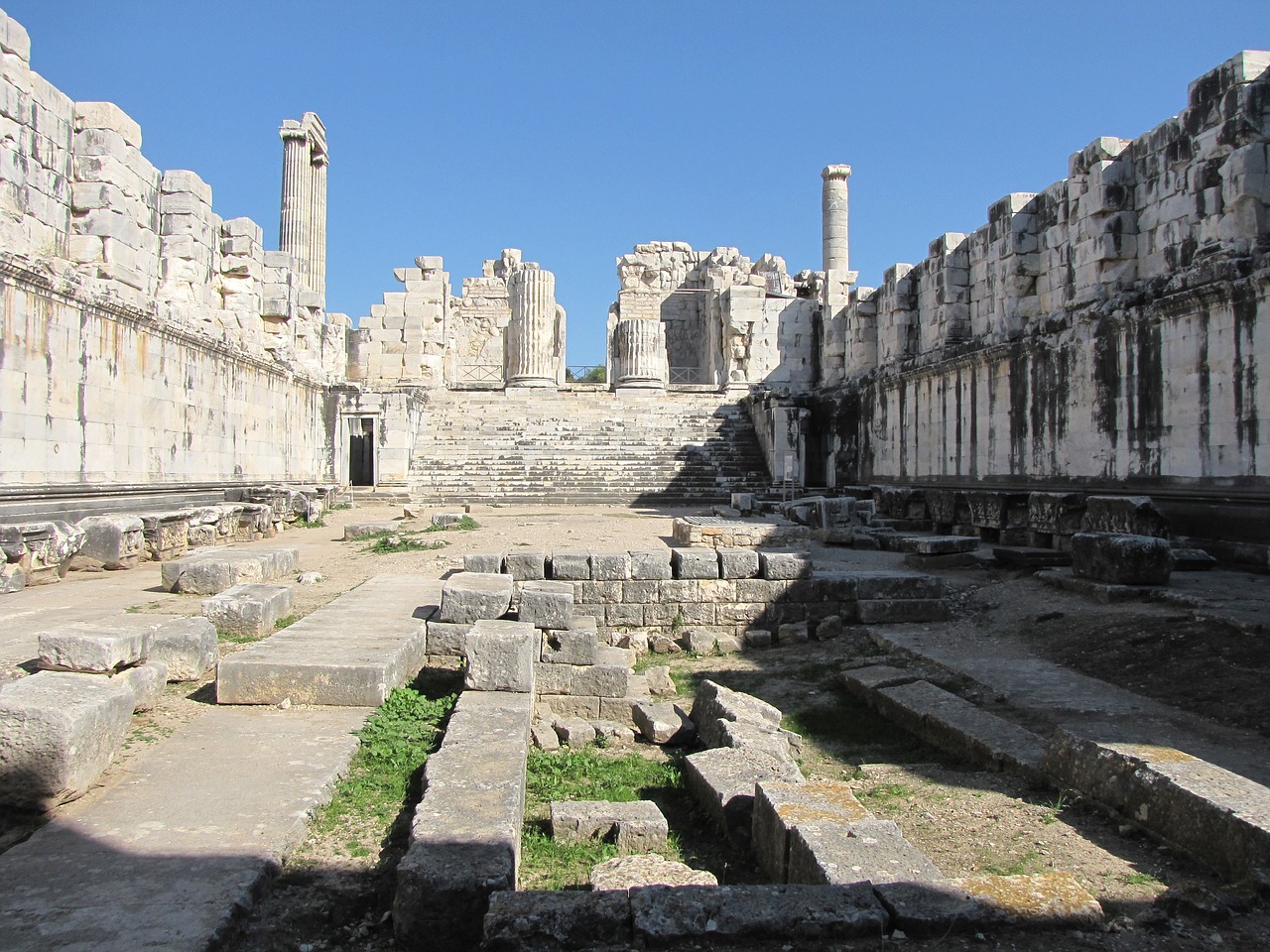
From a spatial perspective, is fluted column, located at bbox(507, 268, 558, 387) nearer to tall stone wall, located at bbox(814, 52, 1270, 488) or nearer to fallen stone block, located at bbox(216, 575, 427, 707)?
tall stone wall, located at bbox(814, 52, 1270, 488)

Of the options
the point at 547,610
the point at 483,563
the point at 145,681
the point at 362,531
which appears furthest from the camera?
the point at 362,531

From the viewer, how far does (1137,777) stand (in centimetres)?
395

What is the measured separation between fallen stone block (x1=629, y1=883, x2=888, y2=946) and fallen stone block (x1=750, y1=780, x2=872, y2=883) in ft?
2.22

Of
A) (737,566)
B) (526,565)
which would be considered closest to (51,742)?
(526,565)

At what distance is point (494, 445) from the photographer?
24.0m

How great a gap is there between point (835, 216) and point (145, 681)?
32.5 metres

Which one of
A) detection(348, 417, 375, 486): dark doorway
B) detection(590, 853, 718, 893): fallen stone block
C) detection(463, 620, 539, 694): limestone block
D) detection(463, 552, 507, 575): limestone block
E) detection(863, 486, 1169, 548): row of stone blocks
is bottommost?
detection(590, 853, 718, 893): fallen stone block

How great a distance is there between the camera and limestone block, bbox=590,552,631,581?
878cm

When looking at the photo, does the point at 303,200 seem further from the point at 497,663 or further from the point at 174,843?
the point at 174,843

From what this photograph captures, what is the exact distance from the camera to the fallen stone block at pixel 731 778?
4219mm

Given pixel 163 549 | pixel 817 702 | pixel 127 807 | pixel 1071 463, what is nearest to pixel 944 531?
pixel 1071 463

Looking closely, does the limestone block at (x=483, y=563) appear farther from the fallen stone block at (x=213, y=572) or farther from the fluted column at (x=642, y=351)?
the fluted column at (x=642, y=351)

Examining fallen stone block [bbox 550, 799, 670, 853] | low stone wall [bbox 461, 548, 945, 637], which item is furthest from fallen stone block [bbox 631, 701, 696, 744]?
low stone wall [bbox 461, 548, 945, 637]

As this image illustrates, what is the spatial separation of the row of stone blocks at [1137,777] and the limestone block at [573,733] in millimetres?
2156
